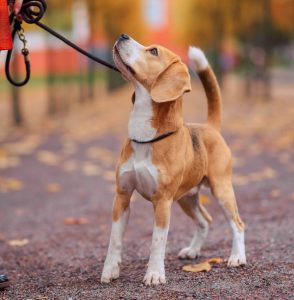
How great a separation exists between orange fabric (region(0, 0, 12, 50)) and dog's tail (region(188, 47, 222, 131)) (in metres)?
1.30

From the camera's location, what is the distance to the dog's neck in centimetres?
405

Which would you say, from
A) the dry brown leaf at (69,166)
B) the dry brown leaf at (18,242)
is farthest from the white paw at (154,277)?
the dry brown leaf at (69,166)

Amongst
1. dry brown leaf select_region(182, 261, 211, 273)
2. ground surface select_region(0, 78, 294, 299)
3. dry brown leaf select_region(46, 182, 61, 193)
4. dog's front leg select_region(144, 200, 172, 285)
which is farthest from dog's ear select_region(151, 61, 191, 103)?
dry brown leaf select_region(46, 182, 61, 193)

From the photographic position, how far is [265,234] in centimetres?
578

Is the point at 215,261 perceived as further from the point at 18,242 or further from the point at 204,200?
the point at 204,200

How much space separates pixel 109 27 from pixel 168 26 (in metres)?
19.2

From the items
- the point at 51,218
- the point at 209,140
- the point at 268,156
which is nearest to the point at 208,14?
the point at 268,156

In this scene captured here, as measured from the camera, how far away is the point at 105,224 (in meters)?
6.96

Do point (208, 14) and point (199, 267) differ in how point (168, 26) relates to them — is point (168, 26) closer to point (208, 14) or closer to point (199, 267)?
point (208, 14)

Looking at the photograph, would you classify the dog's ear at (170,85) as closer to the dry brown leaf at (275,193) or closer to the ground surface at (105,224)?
the ground surface at (105,224)

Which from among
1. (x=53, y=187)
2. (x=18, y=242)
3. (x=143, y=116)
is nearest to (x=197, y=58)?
(x=143, y=116)

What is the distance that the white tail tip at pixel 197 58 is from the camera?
4.69 metres

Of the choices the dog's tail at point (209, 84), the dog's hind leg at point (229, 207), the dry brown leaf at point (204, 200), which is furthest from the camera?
the dry brown leaf at point (204, 200)

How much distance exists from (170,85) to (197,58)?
0.80 meters
